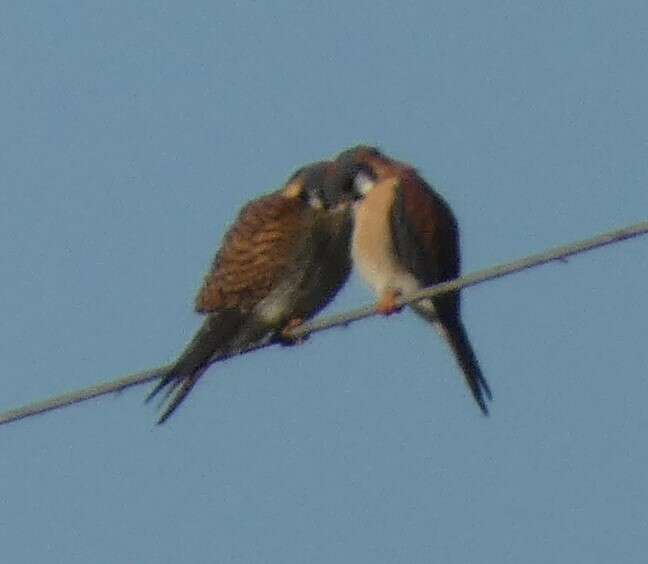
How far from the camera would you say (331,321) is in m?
7.02

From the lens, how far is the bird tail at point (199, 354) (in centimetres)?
832

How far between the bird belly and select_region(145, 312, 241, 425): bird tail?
679 millimetres

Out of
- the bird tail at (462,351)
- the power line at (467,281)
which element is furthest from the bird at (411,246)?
the power line at (467,281)

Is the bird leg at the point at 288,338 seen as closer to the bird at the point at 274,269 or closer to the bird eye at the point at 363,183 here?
the bird at the point at 274,269

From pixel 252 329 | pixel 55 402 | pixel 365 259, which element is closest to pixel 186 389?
pixel 252 329

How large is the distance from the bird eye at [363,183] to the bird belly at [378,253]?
5.0 inches

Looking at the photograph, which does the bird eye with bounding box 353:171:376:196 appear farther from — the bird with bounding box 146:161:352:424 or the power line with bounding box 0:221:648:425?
the power line with bounding box 0:221:648:425

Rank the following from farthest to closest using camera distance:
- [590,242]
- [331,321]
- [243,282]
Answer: [243,282]
[331,321]
[590,242]

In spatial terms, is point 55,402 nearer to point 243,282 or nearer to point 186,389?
point 186,389

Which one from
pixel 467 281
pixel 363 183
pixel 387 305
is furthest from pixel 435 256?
pixel 467 281

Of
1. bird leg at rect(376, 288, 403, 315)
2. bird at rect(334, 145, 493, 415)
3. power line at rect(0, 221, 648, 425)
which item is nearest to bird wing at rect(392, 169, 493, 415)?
bird at rect(334, 145, 493, 415)

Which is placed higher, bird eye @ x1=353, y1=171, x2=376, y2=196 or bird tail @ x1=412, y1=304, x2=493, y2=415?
bird eye @ x1=353, y1=171, x2=376, y2=196

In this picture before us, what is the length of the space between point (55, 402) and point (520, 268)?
3.98 feet

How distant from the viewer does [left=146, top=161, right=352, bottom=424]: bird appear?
912 centimetres
